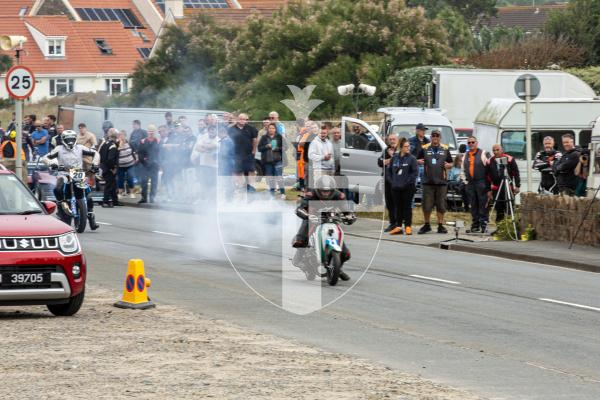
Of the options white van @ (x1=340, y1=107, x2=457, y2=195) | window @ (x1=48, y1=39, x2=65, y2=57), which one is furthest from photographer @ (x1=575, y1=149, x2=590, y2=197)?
window @ (x1=48, y1=39, x2=65, y2=57)

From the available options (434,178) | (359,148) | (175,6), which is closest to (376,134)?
(359,148)

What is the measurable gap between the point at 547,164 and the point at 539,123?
11.6 feet

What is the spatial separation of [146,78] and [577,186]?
46885 millimetres

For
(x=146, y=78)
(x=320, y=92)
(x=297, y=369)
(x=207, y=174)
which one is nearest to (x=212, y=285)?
(x=297, y=369)

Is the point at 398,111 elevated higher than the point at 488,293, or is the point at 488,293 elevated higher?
the point at 398,111

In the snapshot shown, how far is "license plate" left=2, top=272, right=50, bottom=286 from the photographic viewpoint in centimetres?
1384

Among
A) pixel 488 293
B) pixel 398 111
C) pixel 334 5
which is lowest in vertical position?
pixel 488 293

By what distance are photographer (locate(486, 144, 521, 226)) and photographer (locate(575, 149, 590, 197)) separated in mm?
1108

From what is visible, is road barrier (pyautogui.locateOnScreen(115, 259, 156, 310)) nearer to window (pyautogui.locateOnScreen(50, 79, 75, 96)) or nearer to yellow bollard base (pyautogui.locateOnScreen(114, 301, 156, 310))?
yellow bollard base (pyautogui.locateOnScreen(114, 301, 156, 310))

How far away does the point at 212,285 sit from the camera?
17.8 meters

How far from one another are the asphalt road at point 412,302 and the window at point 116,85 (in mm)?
80367

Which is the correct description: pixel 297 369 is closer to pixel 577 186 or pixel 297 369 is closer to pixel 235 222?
pixel 235 222

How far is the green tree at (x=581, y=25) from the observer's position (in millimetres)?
61906

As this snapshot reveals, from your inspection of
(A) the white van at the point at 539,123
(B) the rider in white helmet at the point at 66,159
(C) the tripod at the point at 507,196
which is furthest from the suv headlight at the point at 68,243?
(A) the white van at the point at 539,123
